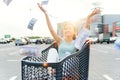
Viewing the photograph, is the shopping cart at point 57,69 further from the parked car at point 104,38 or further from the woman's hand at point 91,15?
the parked car at point 104,38

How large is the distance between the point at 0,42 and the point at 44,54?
7452 centimetres

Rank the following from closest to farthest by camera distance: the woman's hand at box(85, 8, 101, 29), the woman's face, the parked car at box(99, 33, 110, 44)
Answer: the woman's hand at box(85, 8, 101, 29), the woman's face, the parked car at box(99, 33, 110, 44)

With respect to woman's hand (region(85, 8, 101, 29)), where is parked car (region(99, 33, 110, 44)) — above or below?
below

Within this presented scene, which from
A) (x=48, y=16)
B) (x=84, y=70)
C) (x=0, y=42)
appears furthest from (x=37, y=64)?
(x=0, y=42)

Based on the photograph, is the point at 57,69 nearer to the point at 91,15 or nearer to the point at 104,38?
the point at 91,15

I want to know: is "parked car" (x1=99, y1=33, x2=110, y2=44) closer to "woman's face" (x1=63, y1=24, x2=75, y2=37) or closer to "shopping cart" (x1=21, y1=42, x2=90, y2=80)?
"woman's face" (x1=63, y1=24, x2=75, y2=37)

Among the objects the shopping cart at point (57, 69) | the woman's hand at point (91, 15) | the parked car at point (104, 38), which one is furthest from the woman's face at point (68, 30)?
the parked car at point (104, 38)

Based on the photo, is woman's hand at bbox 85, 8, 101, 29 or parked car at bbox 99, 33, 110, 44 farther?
parked car at bbox 99, 33, 110, 44

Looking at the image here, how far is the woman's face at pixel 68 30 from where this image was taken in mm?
4626

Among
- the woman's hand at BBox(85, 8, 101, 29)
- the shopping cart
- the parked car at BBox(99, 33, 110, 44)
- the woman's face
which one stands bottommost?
the parked car at BBox(99, 33, 110, 44)

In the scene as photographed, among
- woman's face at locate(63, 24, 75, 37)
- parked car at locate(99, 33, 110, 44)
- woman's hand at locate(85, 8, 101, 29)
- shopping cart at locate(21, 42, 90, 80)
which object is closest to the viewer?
shopping cart at locate(21, 42, 90, 80)

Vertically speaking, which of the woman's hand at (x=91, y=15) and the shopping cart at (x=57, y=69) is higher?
the woman's hand at (x=91, y=15)

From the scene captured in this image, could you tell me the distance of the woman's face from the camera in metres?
4.63

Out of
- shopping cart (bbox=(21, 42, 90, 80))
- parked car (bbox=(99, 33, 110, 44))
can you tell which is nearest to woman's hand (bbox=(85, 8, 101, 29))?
shopping cart (bbox=(21, 42, 90, 80))
